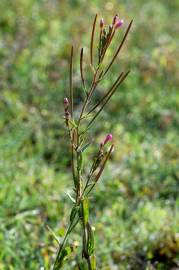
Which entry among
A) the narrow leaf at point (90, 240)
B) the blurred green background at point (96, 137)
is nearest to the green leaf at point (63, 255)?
the narrow leaf at point (90, 240)

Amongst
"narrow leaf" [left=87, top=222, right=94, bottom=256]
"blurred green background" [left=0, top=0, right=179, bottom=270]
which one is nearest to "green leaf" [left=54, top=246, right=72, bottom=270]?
"narrow leaf" [left=87, top=222, right=94, bottom=256]

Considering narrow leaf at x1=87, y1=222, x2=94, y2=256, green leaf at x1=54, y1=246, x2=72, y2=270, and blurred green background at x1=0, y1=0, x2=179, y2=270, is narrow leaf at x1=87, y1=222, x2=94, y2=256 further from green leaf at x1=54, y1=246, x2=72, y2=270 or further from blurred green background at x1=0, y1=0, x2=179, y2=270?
blurred green background at x1=0, y1=0, x2=179, y2=270

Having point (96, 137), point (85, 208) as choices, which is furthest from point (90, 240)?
point (96, 137)

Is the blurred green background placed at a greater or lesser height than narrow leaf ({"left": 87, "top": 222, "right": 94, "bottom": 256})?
greater

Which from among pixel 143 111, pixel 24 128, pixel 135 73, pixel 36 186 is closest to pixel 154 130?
pixel 143 111

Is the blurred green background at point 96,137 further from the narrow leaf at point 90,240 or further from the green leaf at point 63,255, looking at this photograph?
the narrow leaf at point 90,240

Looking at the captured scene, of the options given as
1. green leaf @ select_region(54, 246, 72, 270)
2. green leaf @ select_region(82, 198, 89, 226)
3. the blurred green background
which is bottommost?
green leaf @ select_region(54, 246, 72, 270)

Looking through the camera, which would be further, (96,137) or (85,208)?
(96,137)

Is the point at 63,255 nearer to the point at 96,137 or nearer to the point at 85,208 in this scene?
the point at 85,208
